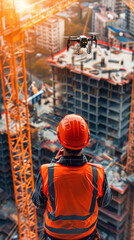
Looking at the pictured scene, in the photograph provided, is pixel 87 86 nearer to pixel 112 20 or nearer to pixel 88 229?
pixel 112 20

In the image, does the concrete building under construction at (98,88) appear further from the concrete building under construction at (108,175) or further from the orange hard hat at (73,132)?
the orange hard hat at (73,132)

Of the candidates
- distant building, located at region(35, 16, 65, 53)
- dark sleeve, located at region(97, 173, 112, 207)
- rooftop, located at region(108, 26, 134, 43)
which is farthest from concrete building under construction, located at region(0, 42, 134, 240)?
dark sleeve, located at region(97, 173, 112, 207)

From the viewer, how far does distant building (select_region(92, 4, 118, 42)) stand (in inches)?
1709

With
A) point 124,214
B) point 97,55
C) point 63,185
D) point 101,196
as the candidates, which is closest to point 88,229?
point 101,196

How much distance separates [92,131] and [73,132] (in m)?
34.1

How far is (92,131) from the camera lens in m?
39.5

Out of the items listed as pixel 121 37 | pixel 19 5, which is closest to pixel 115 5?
pixel 121 37

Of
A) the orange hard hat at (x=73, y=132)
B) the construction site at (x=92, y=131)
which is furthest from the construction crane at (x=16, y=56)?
the orange hard hat at (x=73, y=132)

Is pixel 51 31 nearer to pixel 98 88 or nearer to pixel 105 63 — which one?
pixel 105 63

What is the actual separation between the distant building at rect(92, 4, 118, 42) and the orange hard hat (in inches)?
1511

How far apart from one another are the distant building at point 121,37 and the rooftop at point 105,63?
10.2 ft

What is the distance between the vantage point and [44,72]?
58.1 metres

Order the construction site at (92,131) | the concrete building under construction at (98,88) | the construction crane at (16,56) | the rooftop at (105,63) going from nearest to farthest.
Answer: the construction crane at (16,56) < the construction site at (92,131) < the rooftop at (105,63) < the concrete building under construction at (98,88)

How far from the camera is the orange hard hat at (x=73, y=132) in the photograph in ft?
18.3
